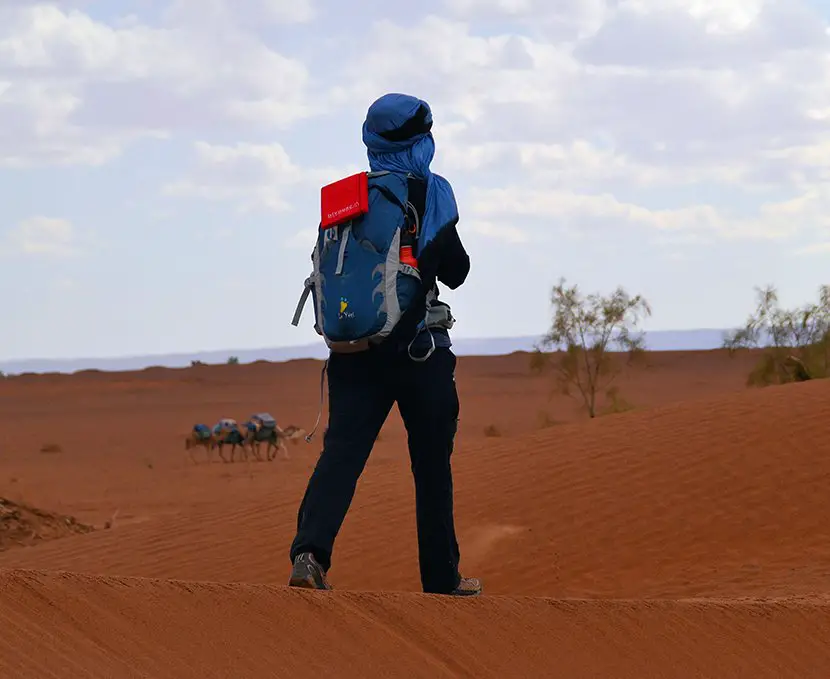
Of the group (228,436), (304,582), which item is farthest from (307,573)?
(228,436)

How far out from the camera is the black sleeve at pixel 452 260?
5.18 m

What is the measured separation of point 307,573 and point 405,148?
5.89 ft

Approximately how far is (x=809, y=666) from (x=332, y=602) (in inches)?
77.6

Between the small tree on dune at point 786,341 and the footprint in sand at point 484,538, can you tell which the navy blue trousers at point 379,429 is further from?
the small tree on dune at point 786,341

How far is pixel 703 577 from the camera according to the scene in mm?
8758

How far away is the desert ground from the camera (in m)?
4.16

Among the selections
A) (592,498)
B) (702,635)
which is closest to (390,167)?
(702,635)

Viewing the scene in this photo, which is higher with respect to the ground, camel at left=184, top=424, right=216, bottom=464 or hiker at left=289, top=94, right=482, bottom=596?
hiker at left=289, top=94, right=482, bottom=596

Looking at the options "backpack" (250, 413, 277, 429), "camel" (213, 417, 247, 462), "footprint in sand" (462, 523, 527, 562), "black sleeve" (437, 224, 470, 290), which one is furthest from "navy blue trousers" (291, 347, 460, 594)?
"backpack" (250, 413, 277, 429)

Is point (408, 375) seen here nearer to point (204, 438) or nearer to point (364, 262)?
point (364, 262)

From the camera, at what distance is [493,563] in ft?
31.2

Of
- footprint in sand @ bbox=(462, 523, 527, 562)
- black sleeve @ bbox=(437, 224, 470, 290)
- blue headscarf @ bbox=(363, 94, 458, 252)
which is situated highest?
blue headscarf @ bbox=(363, 94, 458, 252)

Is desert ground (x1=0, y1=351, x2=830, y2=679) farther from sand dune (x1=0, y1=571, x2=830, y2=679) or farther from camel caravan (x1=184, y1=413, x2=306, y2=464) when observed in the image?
camel caravan (x1=184, y1=413, x2=306, y2=464)

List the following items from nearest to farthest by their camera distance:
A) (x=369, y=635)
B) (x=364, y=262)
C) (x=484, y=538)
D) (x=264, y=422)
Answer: (x=369, y=635)
(x=364, y=262)
(x=484, y=538)
(x=264, y=422)
